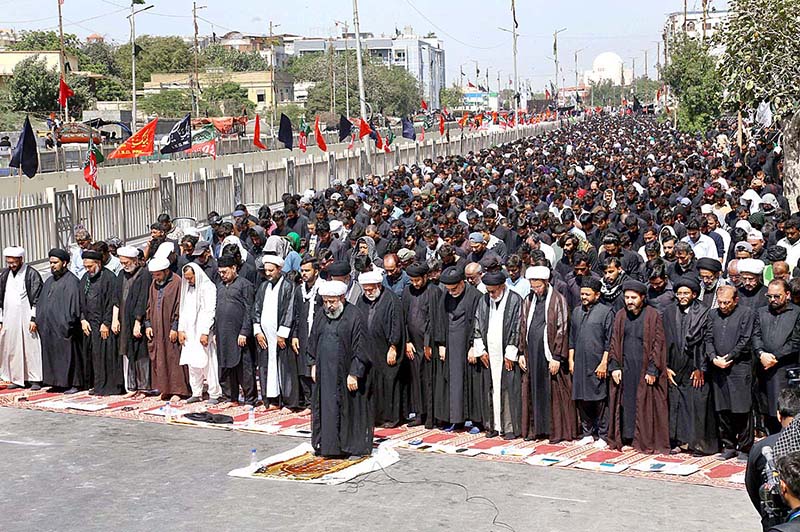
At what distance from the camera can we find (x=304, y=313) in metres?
10.8

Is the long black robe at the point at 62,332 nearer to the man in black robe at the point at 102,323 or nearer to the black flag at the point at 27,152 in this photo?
the man in black robe at the point at 102,323

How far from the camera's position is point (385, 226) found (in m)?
16.0

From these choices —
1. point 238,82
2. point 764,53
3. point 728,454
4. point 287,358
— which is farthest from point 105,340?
point 238,82

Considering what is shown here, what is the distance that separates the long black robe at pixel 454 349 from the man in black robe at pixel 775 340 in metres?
2.34

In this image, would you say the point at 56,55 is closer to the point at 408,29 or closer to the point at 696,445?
the point at 696,445

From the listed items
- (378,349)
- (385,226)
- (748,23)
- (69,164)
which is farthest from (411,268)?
(69,164)

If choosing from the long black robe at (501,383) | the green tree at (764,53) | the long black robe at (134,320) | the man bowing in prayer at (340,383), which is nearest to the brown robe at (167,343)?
the long black robe at (134,320)

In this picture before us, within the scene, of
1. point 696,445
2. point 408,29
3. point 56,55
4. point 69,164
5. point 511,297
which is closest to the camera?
point 696,445

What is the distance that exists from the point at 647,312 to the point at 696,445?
1075 mm

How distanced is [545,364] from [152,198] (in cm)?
1435

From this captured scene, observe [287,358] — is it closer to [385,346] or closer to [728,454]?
[385,346]

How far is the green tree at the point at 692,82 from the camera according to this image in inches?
1747

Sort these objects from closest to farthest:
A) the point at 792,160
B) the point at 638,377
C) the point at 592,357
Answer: the point at 638,377
the point at 592,357
the point at 792,160

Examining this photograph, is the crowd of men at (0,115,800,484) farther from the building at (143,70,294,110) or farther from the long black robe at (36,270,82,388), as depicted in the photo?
the building at (143,70,294,110)
